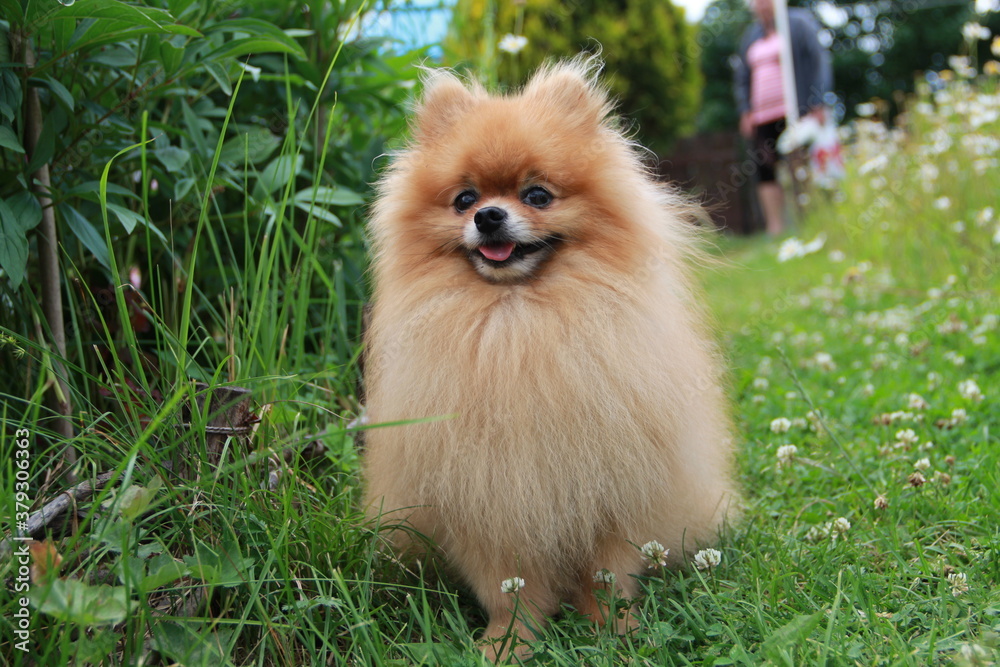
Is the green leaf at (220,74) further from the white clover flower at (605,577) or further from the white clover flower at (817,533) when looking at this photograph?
the white clover flower at (817,533)

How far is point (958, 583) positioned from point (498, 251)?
52.8 inches

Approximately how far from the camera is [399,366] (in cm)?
195

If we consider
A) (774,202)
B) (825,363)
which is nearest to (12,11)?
(825,363)

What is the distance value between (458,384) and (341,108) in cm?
169

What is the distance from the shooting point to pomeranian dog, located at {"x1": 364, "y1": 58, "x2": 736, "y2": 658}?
1809 millimetres

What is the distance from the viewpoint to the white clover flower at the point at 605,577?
187cm

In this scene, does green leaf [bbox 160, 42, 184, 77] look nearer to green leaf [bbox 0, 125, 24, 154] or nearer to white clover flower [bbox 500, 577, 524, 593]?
green leaf [bbox 0, 125, 24, 154]

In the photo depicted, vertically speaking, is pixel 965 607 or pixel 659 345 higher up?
pixel 659 345

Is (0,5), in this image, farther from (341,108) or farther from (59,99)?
(341,108)

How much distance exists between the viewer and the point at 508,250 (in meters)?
1.95

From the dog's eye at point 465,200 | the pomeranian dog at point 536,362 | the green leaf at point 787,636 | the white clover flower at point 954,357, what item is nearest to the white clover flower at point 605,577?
the pomeranian dog at point 536,362

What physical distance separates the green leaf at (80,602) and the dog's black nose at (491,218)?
1.12 metres

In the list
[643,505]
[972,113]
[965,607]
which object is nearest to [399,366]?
[643,505]

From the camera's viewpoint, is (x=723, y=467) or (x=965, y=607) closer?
(x=965, y=607)
